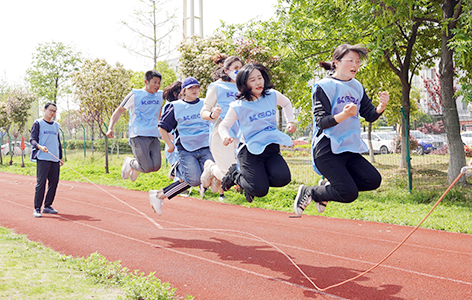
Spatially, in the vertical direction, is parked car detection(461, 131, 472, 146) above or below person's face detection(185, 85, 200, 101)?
below

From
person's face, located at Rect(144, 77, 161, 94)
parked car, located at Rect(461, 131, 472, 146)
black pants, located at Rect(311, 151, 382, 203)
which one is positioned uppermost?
person's face, located at Rect(144, 77, 161, 94)

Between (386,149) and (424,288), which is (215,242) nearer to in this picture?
(424,288)

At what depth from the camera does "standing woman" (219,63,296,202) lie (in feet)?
15.5

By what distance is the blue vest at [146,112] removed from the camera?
6676mm

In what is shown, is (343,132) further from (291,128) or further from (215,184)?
(215,184)

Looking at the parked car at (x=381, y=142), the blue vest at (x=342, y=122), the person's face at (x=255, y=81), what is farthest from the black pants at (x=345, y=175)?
the parked car at (x=381, y=142)

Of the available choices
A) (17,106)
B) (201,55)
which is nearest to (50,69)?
(17,106)

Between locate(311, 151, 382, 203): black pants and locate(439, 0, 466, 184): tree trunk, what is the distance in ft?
28.6

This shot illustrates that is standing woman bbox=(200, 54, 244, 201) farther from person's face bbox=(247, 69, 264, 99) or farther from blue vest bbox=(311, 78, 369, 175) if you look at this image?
blue vest bbox=(311, 78, 369, 175)

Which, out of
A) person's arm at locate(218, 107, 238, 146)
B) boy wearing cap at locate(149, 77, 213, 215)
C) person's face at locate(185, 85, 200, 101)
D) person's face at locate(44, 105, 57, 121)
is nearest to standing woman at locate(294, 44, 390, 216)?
person's arm at locate(218, 107, 238, 146)

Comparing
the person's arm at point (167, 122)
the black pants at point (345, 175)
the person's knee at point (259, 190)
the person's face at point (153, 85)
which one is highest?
the person's face at point (153, 85)

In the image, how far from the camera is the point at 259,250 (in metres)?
6.86

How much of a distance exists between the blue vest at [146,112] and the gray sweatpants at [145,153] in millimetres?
123

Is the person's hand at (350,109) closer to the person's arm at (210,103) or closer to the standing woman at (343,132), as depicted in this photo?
the standing woman at (343,132)
